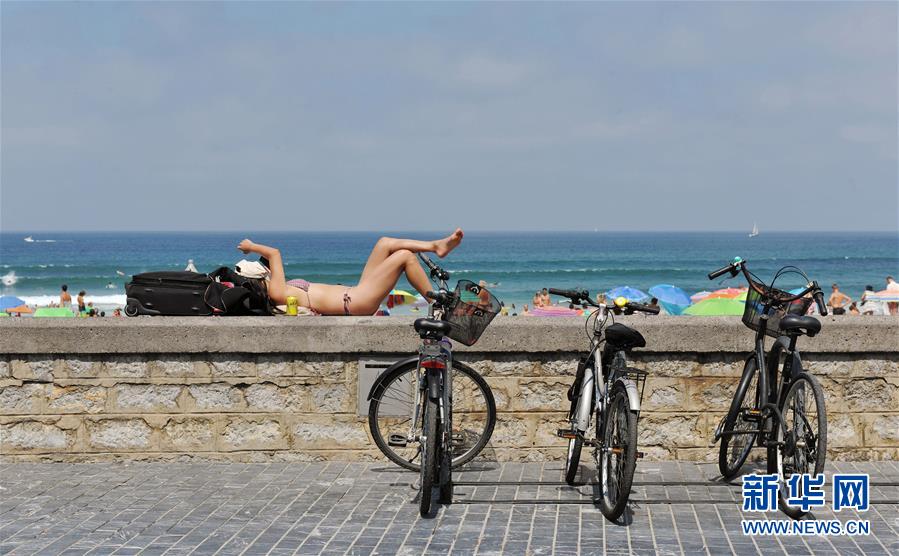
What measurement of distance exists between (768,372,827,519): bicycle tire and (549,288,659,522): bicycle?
0.83 meters

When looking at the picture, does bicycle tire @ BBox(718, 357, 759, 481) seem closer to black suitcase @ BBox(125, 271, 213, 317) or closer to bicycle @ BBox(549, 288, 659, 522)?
bicycle @ BBox(549, 288, 659, 522)

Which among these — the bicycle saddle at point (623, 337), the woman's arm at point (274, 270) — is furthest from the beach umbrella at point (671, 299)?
the bicycle saddle at point (623, 337)

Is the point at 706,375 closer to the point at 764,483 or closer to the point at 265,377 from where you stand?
the point at 764,483

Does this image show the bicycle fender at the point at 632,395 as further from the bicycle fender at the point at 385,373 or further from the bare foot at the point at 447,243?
the bare foot at the point at 447,243

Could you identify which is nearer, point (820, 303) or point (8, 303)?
point (820, 303)

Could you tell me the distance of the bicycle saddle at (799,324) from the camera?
219 inches

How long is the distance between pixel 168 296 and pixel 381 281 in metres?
1.60

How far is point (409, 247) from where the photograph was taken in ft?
25.7

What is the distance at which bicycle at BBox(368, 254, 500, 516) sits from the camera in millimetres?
5793

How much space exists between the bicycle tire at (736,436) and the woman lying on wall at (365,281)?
2.47 meters

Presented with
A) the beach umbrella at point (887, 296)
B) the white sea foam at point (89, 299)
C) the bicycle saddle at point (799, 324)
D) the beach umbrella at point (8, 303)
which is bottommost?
the white sea foam at point (89, 299)

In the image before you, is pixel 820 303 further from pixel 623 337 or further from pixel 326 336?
pixel 326 336

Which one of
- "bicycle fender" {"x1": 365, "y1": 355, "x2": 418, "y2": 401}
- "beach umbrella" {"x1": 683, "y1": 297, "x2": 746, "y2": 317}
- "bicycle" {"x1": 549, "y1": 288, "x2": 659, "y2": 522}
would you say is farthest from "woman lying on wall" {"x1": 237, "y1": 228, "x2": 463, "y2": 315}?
"beach umbrella" {"x1": 683, "y1": 297, "x2": 746, "y2": 317}

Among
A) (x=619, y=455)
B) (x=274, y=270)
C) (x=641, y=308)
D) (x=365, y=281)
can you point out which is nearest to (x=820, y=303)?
(x=641, y=308)
